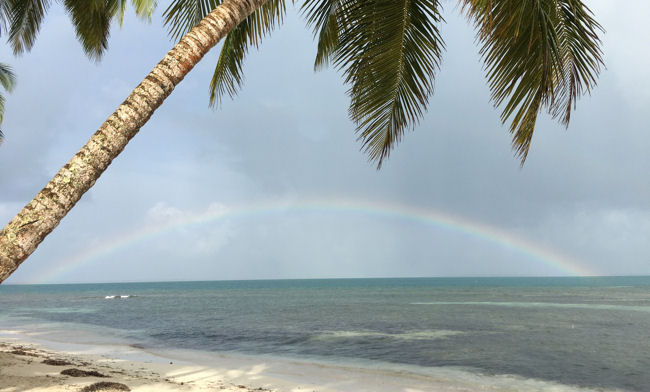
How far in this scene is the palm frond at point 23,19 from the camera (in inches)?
434

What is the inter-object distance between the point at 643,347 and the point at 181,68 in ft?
67.2

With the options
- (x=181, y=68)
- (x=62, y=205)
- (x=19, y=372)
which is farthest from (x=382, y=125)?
(x=19, y=372)

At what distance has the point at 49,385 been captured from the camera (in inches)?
307

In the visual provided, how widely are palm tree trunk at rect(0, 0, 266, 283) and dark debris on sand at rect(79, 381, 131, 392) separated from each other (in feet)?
20.3

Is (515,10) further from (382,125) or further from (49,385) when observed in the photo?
(49,385)

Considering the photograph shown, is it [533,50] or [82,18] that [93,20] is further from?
[533,50]

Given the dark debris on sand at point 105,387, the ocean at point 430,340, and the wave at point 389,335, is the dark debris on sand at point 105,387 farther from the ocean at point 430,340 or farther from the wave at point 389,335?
the wave at point 389,335

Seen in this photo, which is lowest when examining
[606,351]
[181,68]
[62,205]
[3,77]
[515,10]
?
[606,351]

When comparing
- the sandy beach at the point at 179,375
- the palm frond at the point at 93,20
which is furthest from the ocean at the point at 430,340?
the palm frond at the point at 93,20

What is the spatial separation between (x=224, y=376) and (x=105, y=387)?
4103mm

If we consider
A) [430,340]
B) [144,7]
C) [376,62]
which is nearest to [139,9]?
[144,7]

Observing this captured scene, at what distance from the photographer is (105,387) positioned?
7.72 meters

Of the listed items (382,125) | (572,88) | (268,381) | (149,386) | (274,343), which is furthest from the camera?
(274,343)

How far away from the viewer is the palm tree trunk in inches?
94.4
